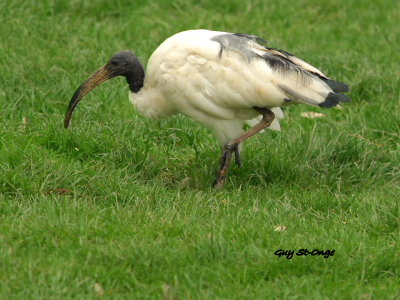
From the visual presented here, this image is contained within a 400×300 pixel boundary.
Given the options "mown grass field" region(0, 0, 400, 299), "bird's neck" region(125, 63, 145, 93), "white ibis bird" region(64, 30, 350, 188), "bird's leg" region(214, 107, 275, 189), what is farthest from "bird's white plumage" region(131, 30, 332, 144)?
"mown grass field" region(0, 0, 400, 299)

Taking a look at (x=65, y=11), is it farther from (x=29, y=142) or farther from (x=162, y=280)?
(x=162, y=280)

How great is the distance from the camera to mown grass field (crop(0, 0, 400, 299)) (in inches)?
211

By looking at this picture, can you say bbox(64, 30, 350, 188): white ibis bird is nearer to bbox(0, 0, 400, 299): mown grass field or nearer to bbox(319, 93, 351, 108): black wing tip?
bbox(319, 93, 351, 108): black wing tip

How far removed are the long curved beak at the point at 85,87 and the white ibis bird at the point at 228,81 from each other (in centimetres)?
40

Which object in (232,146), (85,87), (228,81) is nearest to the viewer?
(228,81)

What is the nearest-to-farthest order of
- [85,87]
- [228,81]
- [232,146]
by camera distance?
[228,81] → [232,146] → [85,87]

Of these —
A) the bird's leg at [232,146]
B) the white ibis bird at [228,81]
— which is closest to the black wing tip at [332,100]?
the white ibis bird at [228,81]

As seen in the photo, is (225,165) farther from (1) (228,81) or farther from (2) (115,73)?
(2) (115,73)

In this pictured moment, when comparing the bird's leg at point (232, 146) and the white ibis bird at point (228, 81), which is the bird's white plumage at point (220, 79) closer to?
the white ibis bird at point (228, 81)

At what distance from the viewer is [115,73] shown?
746 centimetres

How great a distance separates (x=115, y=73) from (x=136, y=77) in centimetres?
16

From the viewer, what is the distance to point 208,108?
710 centimetres

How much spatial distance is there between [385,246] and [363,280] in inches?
19.3

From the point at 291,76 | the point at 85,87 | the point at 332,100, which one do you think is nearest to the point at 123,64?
→ the point at 85,87
